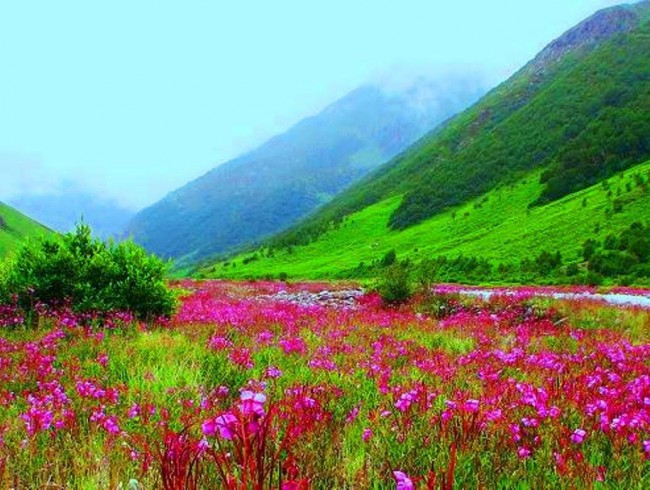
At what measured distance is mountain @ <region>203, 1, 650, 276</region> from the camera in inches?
2849

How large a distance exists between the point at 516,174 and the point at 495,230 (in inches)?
1672

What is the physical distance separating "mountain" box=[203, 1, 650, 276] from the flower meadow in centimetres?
4569

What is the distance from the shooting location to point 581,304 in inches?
682

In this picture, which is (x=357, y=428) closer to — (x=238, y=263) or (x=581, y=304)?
(x=581, y=304)

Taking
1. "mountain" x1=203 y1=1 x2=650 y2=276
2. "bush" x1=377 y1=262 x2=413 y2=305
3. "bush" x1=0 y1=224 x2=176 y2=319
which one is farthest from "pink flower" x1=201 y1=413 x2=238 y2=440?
"mountain" x1=203 y1=1 x2=650 y2=276

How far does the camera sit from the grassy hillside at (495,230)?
52.9m

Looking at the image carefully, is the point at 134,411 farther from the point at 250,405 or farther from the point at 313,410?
the point at 250,405

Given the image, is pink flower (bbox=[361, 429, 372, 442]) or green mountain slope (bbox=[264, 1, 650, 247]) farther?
green mountain slope (bbox=[264, 1, 650, 247])

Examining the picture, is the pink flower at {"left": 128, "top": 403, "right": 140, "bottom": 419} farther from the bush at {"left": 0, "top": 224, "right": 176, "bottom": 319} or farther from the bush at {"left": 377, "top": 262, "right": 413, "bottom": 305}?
the bush at {"left": 377, "top": 262, "right": 413, "bottom": 305}

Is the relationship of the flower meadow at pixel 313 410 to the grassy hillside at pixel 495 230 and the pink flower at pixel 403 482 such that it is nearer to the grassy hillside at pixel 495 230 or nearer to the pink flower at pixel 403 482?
the pink flower at pixel 403 482

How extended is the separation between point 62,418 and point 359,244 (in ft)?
335

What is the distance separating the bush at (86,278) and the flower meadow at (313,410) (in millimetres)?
1415

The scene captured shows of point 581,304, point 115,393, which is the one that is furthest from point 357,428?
point 581,304

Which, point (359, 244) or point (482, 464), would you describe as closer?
point (482, 464)
